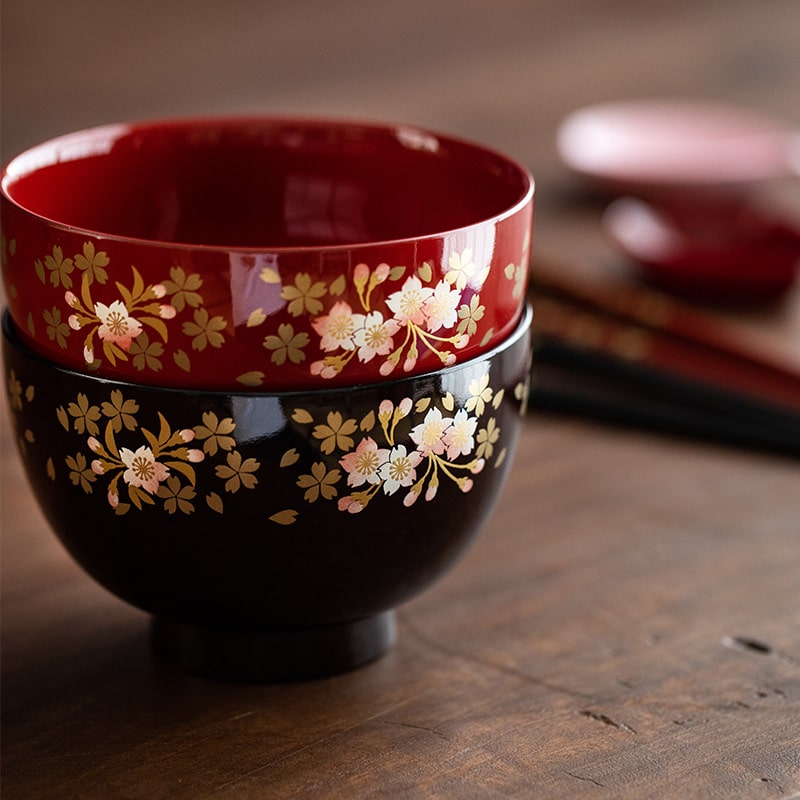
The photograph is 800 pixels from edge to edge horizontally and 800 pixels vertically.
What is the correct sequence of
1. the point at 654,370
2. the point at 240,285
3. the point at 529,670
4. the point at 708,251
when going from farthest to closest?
the point at 708,251 → the point at 654,370 → the point at 529,670 → the point at 240,285

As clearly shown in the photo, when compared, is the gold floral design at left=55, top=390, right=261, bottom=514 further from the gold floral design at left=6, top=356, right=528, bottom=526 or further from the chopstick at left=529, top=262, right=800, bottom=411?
the chopstick at left=529, top=262, right=800, bottom=411

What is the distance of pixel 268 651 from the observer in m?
0.49

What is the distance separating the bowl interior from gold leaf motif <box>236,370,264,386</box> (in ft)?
0.50

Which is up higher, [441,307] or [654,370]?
[441,307]

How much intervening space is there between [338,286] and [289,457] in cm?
6

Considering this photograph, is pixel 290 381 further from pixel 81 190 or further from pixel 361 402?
pixel 81 190

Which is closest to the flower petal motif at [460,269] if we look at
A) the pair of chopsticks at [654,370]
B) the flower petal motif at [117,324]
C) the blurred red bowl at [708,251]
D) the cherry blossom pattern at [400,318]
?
the cherry blossom pattern at [400,318]

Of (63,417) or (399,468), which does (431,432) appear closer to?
(399,468)

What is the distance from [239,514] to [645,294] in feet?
1.71

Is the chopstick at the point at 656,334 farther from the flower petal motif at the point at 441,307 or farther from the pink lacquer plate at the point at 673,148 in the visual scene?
the flower petal motif at the point at 441,307

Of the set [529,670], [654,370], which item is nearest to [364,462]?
[529,670]

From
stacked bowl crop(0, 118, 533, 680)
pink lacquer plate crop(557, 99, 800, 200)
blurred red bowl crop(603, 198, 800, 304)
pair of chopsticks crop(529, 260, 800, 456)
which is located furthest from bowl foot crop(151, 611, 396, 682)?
pink lacquer plate crop(557, 99, 800, 200)

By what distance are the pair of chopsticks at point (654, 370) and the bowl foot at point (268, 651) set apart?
29 cm

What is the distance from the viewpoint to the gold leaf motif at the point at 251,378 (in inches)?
16.1
